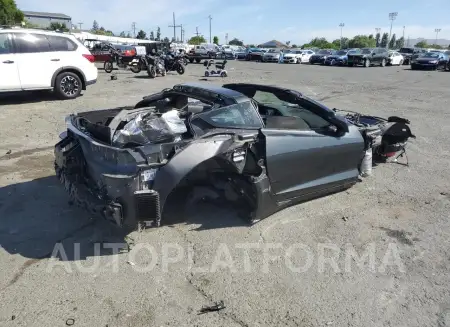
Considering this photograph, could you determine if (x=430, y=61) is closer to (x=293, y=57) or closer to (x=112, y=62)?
(x=293, y=57)

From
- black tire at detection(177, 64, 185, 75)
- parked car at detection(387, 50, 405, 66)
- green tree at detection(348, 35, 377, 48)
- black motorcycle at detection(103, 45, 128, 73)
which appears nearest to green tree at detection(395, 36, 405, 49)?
green tree at detection(348, 35, 377, 48)

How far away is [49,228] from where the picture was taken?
12.3 ft

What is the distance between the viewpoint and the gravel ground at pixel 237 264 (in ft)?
8.73

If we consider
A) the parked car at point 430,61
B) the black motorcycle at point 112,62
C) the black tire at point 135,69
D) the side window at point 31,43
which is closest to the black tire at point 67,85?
the side window at point 31,43

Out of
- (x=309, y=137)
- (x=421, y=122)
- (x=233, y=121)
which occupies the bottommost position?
(x=421, y=122)

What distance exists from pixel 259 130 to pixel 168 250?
4.83 ft

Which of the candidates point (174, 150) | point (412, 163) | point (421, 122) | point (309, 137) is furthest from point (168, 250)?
point (421, 122)

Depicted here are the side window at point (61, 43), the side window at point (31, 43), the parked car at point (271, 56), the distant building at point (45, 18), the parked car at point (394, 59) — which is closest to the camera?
the side window at point (31, 43)

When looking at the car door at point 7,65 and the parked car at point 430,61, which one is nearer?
the car door at point 7,65

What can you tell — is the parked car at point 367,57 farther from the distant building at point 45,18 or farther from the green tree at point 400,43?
the green tree at point 400,43

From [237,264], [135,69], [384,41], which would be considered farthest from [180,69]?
[384,41]

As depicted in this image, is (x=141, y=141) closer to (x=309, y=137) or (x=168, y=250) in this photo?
(x=168, y=250)

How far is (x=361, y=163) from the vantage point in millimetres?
4980

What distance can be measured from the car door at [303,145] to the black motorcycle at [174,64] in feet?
51.9
